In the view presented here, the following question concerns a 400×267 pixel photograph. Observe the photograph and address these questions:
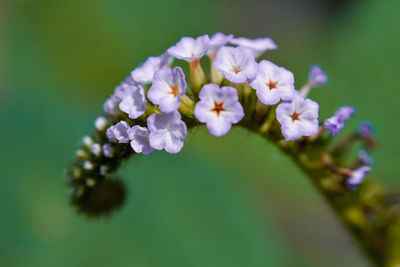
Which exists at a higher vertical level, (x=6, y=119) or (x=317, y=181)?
(x=317, y=181)

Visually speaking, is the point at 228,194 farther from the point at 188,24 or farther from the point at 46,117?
the point at 188,24

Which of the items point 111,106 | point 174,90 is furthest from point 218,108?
point 111,106

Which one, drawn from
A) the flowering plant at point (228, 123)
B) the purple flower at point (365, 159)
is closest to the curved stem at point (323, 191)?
the flowering plant at point (228, 123)

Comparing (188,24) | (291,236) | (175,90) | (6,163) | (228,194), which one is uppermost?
(175,90)

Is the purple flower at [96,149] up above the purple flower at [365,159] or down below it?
above

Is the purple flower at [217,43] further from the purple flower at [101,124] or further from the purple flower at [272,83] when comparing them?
the purple flower at [101,124]

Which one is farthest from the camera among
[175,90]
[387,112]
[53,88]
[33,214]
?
[53,88]

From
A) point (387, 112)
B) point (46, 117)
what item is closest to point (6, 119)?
point (46, 117)
